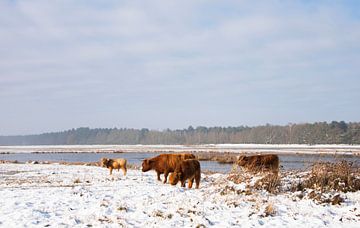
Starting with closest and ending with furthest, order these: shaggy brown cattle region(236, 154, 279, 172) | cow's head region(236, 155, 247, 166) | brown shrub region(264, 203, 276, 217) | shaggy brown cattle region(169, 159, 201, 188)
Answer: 1. brown shrub region(264, 203, 276, 217)
2. shaggy brown cattle region(169, 159, 201, 188)
3. shaggy brown cattle region(236, 154, 279, 172)
4. cow's head region(236, 155, 247, 166)

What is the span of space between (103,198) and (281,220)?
17.7 ft

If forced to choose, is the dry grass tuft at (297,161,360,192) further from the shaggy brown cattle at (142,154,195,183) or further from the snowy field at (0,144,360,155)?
the snowy field at (0,144,360,155)

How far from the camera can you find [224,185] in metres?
14.4

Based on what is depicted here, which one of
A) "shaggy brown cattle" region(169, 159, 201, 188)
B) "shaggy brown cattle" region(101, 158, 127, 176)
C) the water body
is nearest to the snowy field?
the water body

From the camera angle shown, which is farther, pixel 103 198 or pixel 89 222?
pixel 103 198

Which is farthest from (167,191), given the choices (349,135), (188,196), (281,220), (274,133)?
(274,133)

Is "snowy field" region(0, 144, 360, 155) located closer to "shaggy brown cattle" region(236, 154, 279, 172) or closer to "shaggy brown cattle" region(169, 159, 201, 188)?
"shaggy brown cattle" region(236, 154, 279, 172)

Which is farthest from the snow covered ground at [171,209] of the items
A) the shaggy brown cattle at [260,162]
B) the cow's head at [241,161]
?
the cow's head at [241,161]

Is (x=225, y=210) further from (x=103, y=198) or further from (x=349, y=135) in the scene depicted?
(x=349, y=135)

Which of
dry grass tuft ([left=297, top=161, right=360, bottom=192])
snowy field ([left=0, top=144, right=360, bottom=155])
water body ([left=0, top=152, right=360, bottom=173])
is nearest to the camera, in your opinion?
dry grass tuft ([left=297, top=161, right=360, bottom=192])

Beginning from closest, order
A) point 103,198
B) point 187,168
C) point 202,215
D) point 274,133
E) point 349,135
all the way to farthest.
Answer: point 202,215 < point 103,198 < point 187,168 < point 349,135 < point 274,133

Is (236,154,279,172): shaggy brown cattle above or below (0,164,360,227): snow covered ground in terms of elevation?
above

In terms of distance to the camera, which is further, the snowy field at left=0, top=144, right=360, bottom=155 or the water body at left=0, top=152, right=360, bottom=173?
the snowy field at left=0, top=144, right=360, bottom=155

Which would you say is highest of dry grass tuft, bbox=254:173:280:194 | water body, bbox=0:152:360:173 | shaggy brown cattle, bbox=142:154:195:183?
shaggy brown cattle, bbox=142:154:195:183
